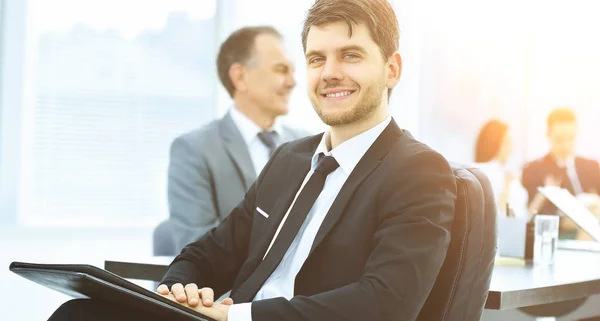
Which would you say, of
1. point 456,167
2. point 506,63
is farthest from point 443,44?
point 456,167

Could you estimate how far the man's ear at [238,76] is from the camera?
3785 mm

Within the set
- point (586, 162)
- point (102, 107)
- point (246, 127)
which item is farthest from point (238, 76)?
point (586, 162)

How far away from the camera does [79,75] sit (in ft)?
15.2

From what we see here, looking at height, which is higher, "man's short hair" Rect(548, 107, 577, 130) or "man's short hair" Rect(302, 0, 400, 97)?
"man's short hair" Rect(302, 0, 400, 97)

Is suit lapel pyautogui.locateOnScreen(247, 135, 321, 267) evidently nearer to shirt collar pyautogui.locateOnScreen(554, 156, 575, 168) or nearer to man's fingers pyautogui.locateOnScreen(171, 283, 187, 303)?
man's fingers pyautogui.locateOnScreen(171, 283, 187, 303)

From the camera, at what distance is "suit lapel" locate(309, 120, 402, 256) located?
1636mm

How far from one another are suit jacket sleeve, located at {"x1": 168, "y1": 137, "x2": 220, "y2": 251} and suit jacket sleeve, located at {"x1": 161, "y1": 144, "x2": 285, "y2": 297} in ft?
4.10

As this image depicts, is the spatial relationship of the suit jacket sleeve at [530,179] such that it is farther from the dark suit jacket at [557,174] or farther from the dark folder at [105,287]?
the dark folder at [105,287]

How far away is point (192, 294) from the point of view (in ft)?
5.44

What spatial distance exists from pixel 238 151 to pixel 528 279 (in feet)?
5.23

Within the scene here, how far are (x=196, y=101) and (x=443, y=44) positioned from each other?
2.86 metres

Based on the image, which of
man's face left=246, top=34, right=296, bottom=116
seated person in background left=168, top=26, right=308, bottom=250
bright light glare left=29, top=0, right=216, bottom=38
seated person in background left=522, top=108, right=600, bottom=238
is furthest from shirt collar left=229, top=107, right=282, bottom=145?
seated person in background left=522, top=108, right=600, bottom=238

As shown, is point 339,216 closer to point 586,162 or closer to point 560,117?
point 560,117

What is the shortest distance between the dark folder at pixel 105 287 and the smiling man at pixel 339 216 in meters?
0.06
